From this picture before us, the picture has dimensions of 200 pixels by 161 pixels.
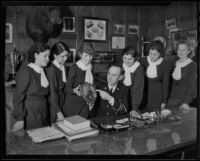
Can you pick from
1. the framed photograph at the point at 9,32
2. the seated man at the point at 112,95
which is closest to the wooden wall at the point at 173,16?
the seated man at the point at 112,95

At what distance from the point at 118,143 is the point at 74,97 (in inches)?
20.3

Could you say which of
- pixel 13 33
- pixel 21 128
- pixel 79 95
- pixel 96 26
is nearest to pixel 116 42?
pixel 96 26

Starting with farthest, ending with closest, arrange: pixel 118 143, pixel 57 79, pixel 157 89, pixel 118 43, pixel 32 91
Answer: pixel 157 89 → pixel 118 43 → pixel 57 79 → pixel 32 91 → pixel 118 143

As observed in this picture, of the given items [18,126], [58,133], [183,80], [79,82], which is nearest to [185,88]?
[183,80]

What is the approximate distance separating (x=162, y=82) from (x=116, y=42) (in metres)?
0.54

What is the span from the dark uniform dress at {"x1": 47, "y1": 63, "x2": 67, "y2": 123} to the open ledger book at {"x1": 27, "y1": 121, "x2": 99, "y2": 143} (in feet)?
0.52

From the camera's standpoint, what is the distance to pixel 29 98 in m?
1.76

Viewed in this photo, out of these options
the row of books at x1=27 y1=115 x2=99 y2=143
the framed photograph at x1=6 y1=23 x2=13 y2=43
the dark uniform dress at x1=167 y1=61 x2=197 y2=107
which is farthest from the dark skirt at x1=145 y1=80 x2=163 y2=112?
the framed photograph at x1=6 y1=23 x2=13 y2=43

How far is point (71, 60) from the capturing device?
1855mm

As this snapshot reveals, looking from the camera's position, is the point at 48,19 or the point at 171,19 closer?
the point at 48,19

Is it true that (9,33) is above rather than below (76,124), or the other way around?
above

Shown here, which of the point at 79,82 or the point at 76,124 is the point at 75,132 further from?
the point at 79,82

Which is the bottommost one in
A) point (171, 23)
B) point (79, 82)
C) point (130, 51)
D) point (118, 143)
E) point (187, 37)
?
point (118, 143)
